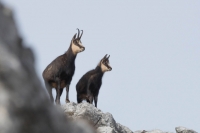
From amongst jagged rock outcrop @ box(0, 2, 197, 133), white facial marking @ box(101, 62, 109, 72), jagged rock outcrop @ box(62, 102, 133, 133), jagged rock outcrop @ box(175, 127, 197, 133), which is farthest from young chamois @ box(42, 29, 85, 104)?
jagged rock outcrop @ box(0, 2, 197, 133)

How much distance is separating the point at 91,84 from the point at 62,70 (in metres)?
2.94

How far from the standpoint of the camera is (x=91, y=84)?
2327cm

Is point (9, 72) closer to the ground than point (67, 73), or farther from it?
closer to the ground

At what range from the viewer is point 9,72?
1621mm

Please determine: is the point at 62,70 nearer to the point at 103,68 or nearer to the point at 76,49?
the point at 76,49

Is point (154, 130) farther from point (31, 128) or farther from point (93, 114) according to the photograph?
point (31, 128)

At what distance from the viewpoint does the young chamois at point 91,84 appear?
2323 centimetres

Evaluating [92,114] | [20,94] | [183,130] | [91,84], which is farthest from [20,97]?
[91,84]

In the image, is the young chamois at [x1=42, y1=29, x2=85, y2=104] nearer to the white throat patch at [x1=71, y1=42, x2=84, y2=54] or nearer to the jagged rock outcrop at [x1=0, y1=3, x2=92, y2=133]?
the white throat patch at [x1=71, y1=42, x2=84, y2=54]

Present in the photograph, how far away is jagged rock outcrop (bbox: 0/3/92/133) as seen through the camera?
1.59 m

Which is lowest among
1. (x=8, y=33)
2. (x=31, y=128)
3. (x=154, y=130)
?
(x=31, y=128)

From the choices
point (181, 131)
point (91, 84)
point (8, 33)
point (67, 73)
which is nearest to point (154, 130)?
point (181, 131)

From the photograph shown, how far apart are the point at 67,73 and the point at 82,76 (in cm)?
359

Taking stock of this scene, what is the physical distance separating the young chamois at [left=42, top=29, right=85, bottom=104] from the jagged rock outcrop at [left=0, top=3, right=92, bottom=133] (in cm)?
1829
